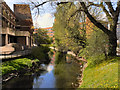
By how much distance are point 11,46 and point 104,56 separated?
1404cm

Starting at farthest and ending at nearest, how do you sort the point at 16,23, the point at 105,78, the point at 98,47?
1. the point at 16,23
2. the point at 98,47
3. the point at 105,78

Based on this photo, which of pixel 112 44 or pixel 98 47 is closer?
pixel 112 44

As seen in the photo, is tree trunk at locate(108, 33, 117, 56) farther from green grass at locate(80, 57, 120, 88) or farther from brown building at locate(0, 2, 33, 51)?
brown building at locate(0, 2, 33, 51)

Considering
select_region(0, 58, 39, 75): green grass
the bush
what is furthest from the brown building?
the bush

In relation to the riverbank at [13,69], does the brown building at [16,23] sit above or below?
above

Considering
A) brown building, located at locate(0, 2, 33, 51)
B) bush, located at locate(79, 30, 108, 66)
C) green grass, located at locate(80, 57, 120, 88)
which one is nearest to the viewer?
brown building, located at locate(0, 2, 33, 51)

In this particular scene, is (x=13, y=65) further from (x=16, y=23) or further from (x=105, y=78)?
(x=16, y=23)

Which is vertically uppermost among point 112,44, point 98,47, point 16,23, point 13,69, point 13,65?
point 16,23

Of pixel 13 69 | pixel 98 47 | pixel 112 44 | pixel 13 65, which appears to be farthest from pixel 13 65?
pixel 112 44

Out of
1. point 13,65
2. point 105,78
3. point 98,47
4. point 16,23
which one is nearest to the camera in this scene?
point 105,78

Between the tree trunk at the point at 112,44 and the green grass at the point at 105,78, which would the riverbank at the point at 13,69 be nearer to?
the green grass at the point at 105,78

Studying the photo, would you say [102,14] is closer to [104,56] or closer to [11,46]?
[104,56]

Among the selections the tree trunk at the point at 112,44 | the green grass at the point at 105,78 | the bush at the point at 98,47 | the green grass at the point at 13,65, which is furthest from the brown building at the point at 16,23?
the tree trunk at the point at 112,44

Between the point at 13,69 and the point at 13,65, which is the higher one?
the point at 13,65
